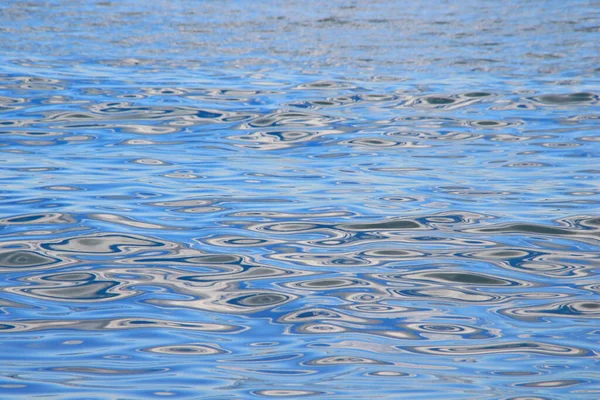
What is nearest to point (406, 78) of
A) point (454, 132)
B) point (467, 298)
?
point (454, 132)

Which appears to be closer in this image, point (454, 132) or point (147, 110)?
point (454, 132)

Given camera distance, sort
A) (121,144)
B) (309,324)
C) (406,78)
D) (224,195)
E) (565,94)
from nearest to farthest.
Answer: (309,324)
(224,195)
(121,144)
(565,94)
(406,78)

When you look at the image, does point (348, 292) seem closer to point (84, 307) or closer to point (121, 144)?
point (84, 307)

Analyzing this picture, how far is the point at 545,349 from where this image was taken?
3.70 meters

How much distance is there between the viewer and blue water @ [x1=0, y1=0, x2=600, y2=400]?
3525 millimetres

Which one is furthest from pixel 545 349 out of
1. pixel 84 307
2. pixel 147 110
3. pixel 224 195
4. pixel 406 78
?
pixel 406 78

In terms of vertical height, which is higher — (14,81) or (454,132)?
(14,81)

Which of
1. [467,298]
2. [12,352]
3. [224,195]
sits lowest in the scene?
[12,352]

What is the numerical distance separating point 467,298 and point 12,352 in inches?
81.5

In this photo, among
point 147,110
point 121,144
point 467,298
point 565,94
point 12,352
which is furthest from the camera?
point 565,94

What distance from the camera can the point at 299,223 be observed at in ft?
18.1

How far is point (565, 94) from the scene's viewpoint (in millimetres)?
9484

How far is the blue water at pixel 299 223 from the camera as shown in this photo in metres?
3.53

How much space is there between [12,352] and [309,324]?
123cm
